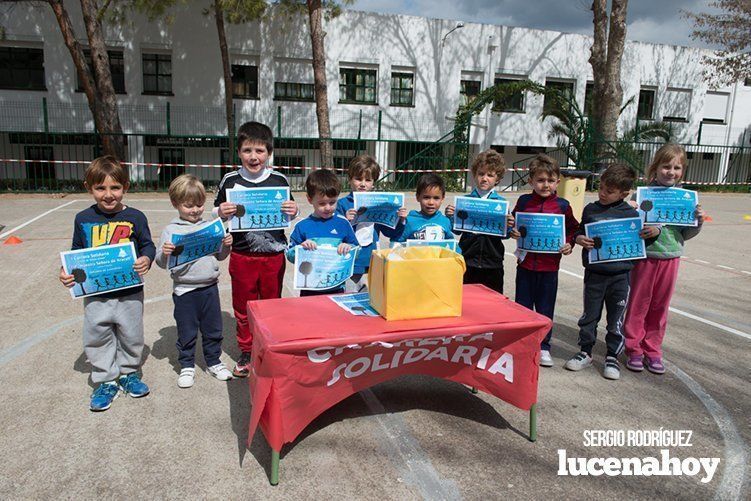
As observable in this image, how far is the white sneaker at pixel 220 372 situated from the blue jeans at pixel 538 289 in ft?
8.02

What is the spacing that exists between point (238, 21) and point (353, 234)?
744 inches

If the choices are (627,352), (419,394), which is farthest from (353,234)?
(627,352)

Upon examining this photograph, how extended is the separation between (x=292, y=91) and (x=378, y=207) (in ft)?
66.6

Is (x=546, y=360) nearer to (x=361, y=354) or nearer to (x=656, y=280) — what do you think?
(x=656, y=280)

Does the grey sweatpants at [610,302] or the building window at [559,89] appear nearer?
the grey sweatpants at [610,302]

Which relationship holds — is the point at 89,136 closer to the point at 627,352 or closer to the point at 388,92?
the point at 388,92

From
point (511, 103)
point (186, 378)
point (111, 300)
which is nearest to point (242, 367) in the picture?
point (186, 378)

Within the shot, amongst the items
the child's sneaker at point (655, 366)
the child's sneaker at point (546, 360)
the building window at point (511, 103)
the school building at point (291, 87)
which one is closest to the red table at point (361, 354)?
the child's sneaker at point (546, 360)

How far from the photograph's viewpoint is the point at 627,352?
15.2 ft

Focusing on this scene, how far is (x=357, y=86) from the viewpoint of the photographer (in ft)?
78.7

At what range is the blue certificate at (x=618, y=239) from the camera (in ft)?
Answer: 13.4

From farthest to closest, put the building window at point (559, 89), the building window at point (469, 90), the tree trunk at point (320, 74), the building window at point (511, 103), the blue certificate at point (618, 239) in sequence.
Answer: the building window at point (511, 103), the building window at point (469, 90), the building window at point (559, 89), the tree trunk at point (320, 74), the blue certificate at point (618, 239)

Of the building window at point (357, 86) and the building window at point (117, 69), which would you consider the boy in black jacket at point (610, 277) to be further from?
the building window at point (117, 69)

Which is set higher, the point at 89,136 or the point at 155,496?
the point at 89,136
